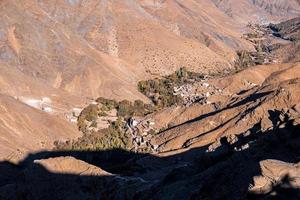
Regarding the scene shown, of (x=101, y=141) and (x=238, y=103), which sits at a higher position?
(x=238, y=103)

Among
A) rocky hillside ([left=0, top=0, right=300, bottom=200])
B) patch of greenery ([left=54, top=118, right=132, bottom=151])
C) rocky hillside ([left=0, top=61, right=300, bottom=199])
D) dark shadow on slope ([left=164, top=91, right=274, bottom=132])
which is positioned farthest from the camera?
dark shadow on slope ([left=164, top=91, right=274, bottom=132])

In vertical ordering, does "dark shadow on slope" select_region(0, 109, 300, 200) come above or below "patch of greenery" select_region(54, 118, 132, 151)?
above

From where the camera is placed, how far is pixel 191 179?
36.7 metres

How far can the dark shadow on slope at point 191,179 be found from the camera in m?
29.7

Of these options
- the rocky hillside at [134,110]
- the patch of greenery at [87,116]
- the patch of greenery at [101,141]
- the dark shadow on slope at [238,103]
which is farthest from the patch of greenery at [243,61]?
the patch of greenery at [101,141]

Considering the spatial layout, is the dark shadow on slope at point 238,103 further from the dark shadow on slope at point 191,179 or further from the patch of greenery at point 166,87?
the patch of greenery at point 166,87

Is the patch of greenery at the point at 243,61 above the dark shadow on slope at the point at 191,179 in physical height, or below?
below

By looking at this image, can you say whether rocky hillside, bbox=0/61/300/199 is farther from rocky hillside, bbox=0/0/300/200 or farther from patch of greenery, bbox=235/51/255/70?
patch of greenery, bbox=235/51/255/70

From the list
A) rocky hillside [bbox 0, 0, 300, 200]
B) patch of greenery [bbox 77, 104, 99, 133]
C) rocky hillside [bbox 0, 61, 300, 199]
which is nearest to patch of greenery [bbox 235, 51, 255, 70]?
rocky hillside [bbox 0, 0, 300, 200]

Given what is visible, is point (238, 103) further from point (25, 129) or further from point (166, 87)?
point (166, 87)

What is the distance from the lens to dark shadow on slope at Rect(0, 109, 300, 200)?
29736 millimetres

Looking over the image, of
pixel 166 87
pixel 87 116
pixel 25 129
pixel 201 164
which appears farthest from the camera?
pixel 166 87

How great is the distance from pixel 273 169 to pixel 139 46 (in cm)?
8351

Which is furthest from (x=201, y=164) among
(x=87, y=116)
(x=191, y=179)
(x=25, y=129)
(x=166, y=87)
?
(x=166, y=87)
